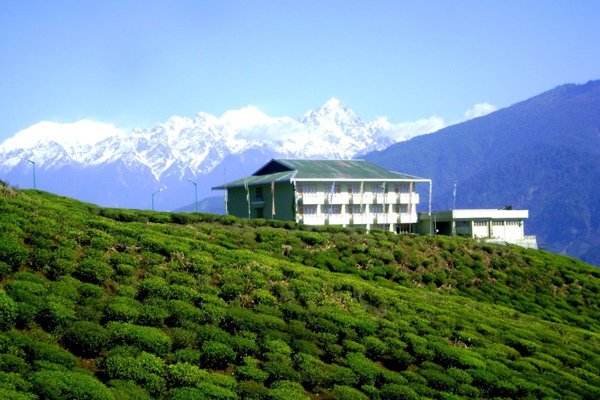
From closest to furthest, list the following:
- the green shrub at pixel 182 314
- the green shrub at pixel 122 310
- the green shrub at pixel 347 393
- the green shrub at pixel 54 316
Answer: the green shrub at pixel 54 316, the green shrub at pixel 347 393, the green shrub at pixel 122 310, the green shrub at pixel 182 314

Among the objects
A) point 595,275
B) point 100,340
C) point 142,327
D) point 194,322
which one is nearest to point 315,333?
point 194,322

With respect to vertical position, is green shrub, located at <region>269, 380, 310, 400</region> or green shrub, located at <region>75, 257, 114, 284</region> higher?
green shrub, located at <region>75, 257, 114, 284</region>

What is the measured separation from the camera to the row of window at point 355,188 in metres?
79.8

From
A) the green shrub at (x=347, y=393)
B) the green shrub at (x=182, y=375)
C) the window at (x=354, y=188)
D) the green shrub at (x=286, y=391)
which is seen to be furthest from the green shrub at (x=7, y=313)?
the window at (x=354, y=188)

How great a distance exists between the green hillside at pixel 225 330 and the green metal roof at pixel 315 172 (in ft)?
143

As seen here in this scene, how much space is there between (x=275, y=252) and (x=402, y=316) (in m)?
11.3

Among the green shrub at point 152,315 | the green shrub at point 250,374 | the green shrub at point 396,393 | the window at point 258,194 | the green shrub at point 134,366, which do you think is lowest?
the green shrub at point 396,393

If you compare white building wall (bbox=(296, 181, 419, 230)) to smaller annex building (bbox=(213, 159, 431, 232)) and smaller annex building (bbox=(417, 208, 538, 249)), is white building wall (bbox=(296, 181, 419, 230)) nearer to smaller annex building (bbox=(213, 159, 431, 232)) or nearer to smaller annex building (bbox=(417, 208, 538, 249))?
smaller annex building (bbox=(213, 159, 431, 232))

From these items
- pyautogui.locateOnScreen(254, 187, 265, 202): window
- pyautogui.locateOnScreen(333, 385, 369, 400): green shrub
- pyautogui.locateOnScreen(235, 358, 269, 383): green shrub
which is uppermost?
pyautogui.locateOnScreen(254, 187, 265, 202): window

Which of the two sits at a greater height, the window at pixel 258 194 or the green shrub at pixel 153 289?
the window at pixel 258 194

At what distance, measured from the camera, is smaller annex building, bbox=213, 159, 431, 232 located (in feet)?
261

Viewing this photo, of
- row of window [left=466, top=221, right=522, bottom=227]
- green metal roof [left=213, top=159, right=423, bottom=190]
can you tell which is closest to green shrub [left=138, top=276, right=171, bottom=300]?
green metal roof [left=213, top=159, right=423, bottom=190]

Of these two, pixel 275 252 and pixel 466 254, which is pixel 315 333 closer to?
pixel 275 252

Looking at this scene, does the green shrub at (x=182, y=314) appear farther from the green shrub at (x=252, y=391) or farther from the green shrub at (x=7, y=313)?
the green shrub at (x=7, y=313)
